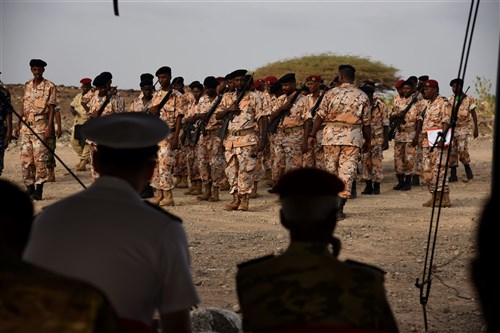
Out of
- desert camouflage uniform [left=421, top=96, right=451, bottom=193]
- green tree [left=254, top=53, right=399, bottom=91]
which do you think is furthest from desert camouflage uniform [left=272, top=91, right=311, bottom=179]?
green tree [left=254, top=53, right=399, bottom=91]

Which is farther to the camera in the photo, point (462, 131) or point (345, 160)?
point (462, 131)

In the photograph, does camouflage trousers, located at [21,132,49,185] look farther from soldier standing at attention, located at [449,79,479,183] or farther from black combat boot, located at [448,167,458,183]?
black combat boot, located at [448,167,458,183]

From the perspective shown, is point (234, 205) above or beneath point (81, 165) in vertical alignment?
above

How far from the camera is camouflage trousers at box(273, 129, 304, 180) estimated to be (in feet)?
49.3

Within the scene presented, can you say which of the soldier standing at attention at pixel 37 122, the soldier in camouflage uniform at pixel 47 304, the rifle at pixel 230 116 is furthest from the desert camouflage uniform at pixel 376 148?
the soldier in camouflage uniform at pixel 47 304

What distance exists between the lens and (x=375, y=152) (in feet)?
49.9

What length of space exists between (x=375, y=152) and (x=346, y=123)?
409 cm

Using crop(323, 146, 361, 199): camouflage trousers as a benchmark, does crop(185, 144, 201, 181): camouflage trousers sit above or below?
below

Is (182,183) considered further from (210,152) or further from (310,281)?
(310,281)

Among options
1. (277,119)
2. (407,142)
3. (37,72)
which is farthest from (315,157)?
(37,72)

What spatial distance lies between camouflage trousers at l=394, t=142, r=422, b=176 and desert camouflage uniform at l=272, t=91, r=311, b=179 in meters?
2.04

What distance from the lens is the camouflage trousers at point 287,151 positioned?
1502cm

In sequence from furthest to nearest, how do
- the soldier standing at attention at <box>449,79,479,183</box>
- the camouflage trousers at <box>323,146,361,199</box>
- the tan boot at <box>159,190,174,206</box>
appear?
the soldier standing at attention at <box>449,79,479,183</box>
the tan boot at <box>159,190,174,206</box>
the camouflage trousers at <box>323,146,361,199</box>

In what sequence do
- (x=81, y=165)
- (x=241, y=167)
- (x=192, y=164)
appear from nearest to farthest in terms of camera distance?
(x=241, y=167) < (x=192, y=164) < (x=81, y=165)
